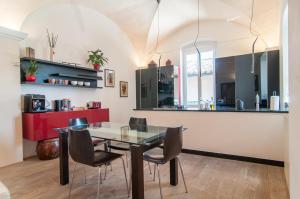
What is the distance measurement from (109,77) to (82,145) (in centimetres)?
349

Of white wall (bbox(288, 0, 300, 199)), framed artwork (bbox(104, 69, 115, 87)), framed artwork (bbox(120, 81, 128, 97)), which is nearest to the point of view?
white wall (bbox(288, 0, 300, 199))

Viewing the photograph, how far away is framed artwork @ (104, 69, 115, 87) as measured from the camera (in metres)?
5.09

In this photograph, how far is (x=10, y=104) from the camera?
318cm

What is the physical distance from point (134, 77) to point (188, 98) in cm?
192

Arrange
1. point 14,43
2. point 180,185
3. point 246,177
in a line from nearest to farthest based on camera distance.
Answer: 1. point 180,185
2. point 246,177
3. point 14,43

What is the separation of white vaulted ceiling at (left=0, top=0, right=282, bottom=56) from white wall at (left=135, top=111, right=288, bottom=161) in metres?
2.14

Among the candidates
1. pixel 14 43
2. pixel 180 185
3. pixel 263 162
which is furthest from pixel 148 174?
pixel 14 43

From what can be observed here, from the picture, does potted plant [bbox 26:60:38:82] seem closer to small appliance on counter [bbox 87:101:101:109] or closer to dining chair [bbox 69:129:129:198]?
small appliance on counter [bbox 87:101:101:109]

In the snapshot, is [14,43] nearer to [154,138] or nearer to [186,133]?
[154,138]

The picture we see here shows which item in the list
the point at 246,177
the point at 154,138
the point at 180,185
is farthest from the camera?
the point at 246,177

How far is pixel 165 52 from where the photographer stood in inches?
236

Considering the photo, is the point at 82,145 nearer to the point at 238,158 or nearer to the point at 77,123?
the point at 77,123

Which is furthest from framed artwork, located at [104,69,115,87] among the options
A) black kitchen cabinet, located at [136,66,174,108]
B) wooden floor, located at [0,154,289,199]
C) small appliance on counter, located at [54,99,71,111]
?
wooden floor, located at [0,154,289,199]

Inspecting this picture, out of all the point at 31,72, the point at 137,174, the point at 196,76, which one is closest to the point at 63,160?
the point at 137,174
